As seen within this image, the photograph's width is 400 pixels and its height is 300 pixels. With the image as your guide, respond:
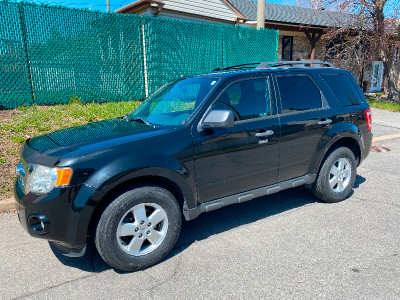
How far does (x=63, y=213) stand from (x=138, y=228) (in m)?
0.67

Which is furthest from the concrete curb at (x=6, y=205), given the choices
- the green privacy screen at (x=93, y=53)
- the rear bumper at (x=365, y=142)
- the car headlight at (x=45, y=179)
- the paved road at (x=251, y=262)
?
the rear bumper at (x=365, y=142)

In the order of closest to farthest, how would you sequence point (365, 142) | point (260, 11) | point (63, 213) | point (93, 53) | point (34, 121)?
point (63, 213) < point (365, 142) < point (34, 121) < point (93, 53) < point (260, 11)

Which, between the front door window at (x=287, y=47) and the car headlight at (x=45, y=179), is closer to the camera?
the car headlight at (x=45, y=179)

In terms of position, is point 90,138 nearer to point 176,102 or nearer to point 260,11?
point 176,102

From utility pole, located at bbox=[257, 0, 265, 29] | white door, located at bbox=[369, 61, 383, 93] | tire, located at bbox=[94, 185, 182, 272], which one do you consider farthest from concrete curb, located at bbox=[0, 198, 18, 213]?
white door, located at bbox=[369, 61, 383, 93]

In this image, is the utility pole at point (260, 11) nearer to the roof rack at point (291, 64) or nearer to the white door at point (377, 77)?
the roof rack at point (291, 64)

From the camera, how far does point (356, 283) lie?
109 inches

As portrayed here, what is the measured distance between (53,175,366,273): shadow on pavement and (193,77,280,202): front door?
1.81 feet

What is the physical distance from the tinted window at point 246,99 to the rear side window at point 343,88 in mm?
1154

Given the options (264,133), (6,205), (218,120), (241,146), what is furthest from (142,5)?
(218,120)

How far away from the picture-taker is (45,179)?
2777mm

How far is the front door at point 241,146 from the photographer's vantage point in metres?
3.38

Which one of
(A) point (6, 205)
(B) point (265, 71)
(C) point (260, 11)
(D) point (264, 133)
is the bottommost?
(A) point (6, 205)

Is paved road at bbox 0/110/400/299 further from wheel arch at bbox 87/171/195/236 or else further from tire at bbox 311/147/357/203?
wheel arch at bbox 87/171/195/236
